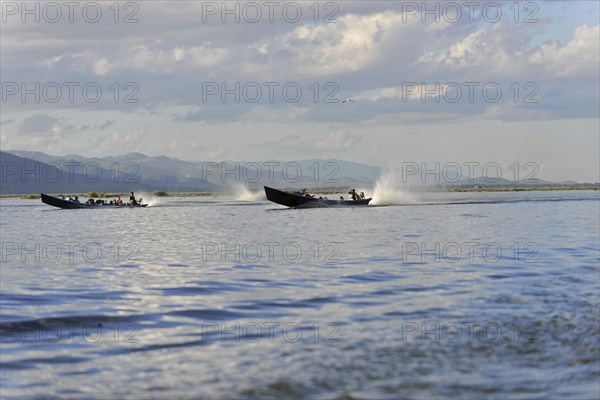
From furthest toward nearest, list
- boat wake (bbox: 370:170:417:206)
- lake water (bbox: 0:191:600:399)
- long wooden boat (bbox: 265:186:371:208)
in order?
boat wake (bbox: 370:170:417:206) < long wooden boat (bbox: 265:186:371:208) < lake water (bbox: 0:191:600:399)

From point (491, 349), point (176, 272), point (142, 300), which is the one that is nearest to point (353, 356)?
point (491, 349)

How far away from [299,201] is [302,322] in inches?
2480

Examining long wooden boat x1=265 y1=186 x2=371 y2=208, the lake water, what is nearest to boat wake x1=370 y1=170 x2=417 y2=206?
long wooden boat x1=265 y1=186 x2=371 y2=208

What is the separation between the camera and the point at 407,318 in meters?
18.2

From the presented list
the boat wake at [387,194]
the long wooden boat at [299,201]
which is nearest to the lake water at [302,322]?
the long wooden boat at [299,201]

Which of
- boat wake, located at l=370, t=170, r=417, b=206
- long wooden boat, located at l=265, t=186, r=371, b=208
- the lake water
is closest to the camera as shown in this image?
the lake water

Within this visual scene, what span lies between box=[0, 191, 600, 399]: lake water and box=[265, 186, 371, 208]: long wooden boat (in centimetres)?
4161

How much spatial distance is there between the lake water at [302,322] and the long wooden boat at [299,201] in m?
41.6

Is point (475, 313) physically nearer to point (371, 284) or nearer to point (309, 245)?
point (371, 284)

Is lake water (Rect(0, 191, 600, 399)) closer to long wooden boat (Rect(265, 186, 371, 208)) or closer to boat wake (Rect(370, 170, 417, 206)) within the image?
long wooden boat (Rect(265, 186, 371, 208))

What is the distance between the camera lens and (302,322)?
58.4 ft

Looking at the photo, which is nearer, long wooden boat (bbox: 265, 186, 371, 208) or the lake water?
the lake water

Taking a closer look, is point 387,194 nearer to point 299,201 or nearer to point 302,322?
point 299,201

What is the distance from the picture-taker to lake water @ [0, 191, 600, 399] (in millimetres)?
12617
